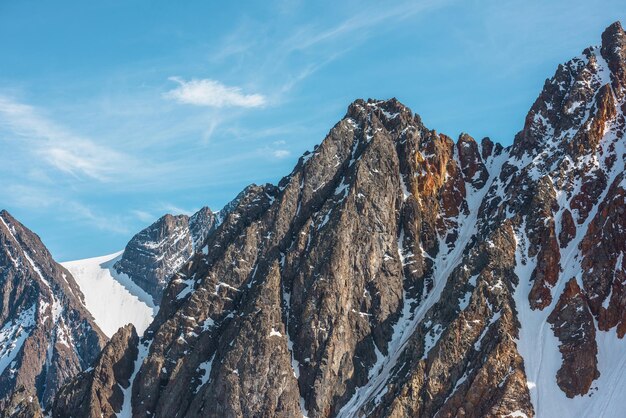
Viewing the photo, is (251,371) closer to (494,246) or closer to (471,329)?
(471,329)

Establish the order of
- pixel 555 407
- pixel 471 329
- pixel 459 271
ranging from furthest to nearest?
pixel 459 271 → pixel 471 329 → pixel 555 407

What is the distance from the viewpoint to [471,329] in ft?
591

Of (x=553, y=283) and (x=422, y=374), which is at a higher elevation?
(x=553, y=283)

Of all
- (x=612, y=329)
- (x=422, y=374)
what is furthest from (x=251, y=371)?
(x=612, y=329)

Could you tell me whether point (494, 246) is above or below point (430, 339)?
above

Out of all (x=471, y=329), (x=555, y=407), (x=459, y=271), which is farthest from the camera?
(x=459, y=271)

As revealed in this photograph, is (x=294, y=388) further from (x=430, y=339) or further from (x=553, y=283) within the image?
(x=553, y=283)

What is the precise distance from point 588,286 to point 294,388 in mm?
67052

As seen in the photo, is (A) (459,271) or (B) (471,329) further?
(A) (459,271)

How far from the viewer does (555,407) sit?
545ft

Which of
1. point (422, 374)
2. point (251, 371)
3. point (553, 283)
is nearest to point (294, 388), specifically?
point (251, 371)

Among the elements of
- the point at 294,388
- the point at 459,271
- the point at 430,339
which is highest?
the point at 459,271

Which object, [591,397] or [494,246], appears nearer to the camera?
[591,397]

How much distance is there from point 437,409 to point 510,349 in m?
18.8
